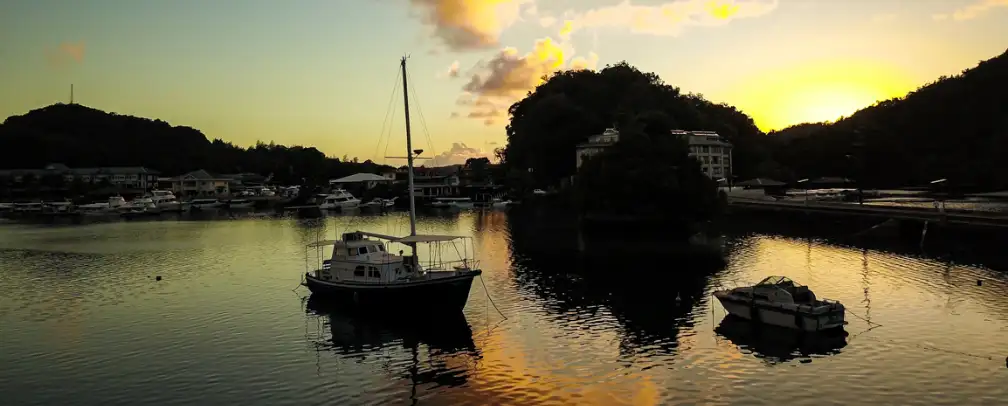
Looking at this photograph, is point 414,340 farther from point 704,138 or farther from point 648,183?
point 704,138

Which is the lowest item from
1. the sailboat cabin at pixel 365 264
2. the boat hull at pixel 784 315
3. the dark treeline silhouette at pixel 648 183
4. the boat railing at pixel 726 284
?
the boat railing at pixel 726 284

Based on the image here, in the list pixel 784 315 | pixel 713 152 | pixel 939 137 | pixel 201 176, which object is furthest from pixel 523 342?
pixel 201 176

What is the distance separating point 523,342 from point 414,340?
4.95 m

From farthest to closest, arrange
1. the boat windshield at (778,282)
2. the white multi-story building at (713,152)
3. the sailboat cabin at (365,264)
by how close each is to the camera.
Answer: the white multi-story building at (713,152)
the sailboat cabin at (365,264)
the boat windshield at (778,282)

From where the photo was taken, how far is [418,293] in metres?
33.7

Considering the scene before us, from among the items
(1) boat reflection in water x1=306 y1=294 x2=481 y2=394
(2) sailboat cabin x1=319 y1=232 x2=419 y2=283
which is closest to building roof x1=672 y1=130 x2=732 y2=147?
(2) sailboat cabin x1=319 y1=232 x2=419 y2=283

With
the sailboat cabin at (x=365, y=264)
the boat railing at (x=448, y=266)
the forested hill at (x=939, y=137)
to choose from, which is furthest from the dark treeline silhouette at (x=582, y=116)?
the sailboat cabin at (x=365, y=264)

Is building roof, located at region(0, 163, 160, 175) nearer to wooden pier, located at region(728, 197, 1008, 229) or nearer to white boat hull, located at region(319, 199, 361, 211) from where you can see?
white boat hull, located at region(319, 199, 361, 211)

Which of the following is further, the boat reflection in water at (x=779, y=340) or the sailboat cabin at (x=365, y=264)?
the sailboat cabin at (x=365, y=264)

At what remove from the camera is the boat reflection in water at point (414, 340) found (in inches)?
1038

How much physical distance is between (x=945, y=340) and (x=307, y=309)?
31.2 meters

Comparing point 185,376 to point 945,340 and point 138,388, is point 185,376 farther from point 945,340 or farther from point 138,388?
point 945,340

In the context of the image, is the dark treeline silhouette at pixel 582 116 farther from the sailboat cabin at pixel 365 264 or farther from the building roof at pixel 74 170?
the sailboat cabin at pixel 365 264

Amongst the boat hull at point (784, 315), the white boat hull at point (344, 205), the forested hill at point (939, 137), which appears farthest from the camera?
the white boat hull at point (344, 205)
